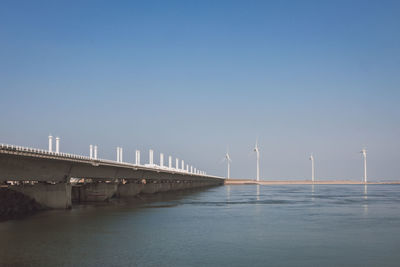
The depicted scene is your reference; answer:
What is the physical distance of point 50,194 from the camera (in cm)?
6938

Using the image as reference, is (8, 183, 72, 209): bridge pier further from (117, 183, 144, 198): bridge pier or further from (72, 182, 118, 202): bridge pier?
(117, 183, 144, 198): bridge pier

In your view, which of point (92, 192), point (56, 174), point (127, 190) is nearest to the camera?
point (56, 174)

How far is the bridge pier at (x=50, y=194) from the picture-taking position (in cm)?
6744

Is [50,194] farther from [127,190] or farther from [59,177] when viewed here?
[127,190]

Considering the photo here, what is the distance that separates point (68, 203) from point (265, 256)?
44161 mm

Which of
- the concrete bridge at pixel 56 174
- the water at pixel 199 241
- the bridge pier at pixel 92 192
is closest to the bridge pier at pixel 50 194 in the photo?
the concrete bridge at pixel 56 174

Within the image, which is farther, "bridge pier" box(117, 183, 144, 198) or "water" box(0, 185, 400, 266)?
"bridge pier" box(117, 183, 144, 198)

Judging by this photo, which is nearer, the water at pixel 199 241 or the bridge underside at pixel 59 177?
the water at pixel 199 241

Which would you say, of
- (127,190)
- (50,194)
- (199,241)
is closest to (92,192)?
(127,190)

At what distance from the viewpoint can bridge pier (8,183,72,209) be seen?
67.4 metres

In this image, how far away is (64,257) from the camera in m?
33.4

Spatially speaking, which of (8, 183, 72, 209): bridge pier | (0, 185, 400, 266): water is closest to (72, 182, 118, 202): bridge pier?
(8, 183, 72, 209): bridge pier

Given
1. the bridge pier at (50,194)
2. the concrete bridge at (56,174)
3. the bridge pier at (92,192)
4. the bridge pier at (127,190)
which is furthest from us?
the bridge pier at (127,190)

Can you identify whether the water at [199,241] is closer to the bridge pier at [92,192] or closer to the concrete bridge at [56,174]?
the concrete bridge at [56,174]
